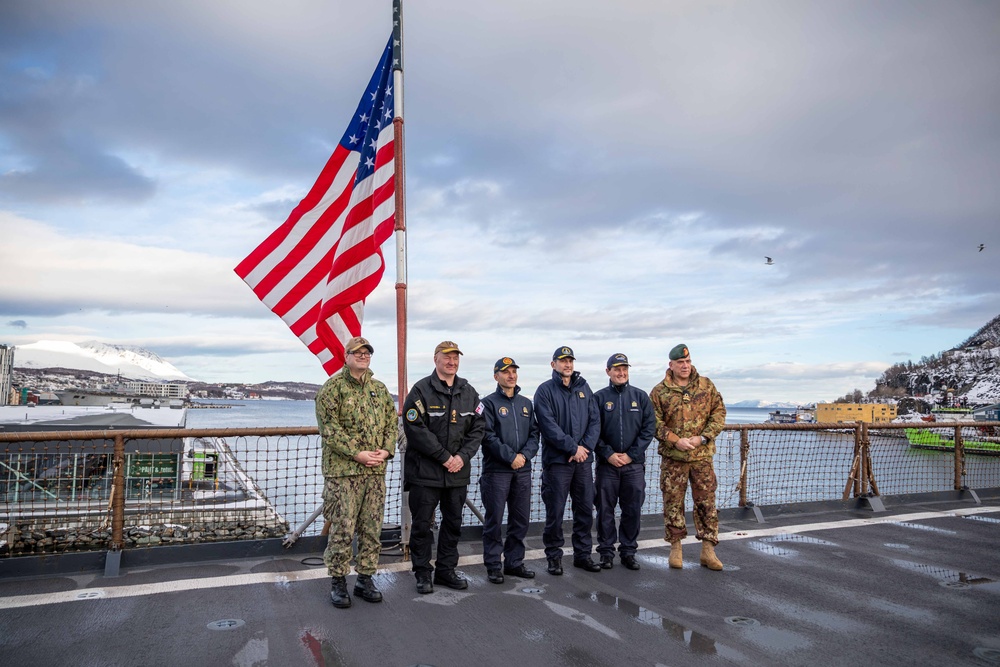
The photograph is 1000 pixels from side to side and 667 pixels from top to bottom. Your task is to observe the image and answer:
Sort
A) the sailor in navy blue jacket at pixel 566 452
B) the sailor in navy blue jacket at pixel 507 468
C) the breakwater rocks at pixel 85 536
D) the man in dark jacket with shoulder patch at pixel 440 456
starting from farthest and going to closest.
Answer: the breakwater rocks at pixel 85 536 < the sailor in navy blue jacket at pixel 566 452 < the sailor in navy blue jacket at pixel 507 468 < the man in dark jacket with shoulder patch at pixel 440 456

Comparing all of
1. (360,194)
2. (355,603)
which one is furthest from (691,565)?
(360,194)

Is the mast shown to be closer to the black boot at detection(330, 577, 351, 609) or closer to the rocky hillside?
the black boot at detection(330, 577, 351, 609)

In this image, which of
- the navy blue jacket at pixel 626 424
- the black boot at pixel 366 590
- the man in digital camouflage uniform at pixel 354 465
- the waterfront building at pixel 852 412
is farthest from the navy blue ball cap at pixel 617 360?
the waterfront building at pixel 852 412

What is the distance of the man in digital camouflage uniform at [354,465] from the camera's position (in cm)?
451

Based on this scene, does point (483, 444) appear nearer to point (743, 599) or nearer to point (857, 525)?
point (743, 599)

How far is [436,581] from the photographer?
4879mm

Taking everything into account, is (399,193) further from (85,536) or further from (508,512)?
(85,536)

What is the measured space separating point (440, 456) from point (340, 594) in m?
1.15

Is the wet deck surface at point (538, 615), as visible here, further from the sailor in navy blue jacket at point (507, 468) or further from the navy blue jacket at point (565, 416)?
the navy blue jacket at point (565, 416)

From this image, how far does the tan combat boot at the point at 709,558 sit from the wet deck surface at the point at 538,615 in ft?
0.36

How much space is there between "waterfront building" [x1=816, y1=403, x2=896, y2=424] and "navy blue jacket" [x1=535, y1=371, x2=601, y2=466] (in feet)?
338

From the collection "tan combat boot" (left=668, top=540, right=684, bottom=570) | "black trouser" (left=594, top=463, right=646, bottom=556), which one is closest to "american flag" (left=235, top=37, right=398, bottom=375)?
"black trouser" (left=594, top=463, right=646, bottom=556)

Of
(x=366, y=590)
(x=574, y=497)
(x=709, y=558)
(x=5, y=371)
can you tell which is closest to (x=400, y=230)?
(x=574, y=497)

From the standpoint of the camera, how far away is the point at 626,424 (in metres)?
5.56
